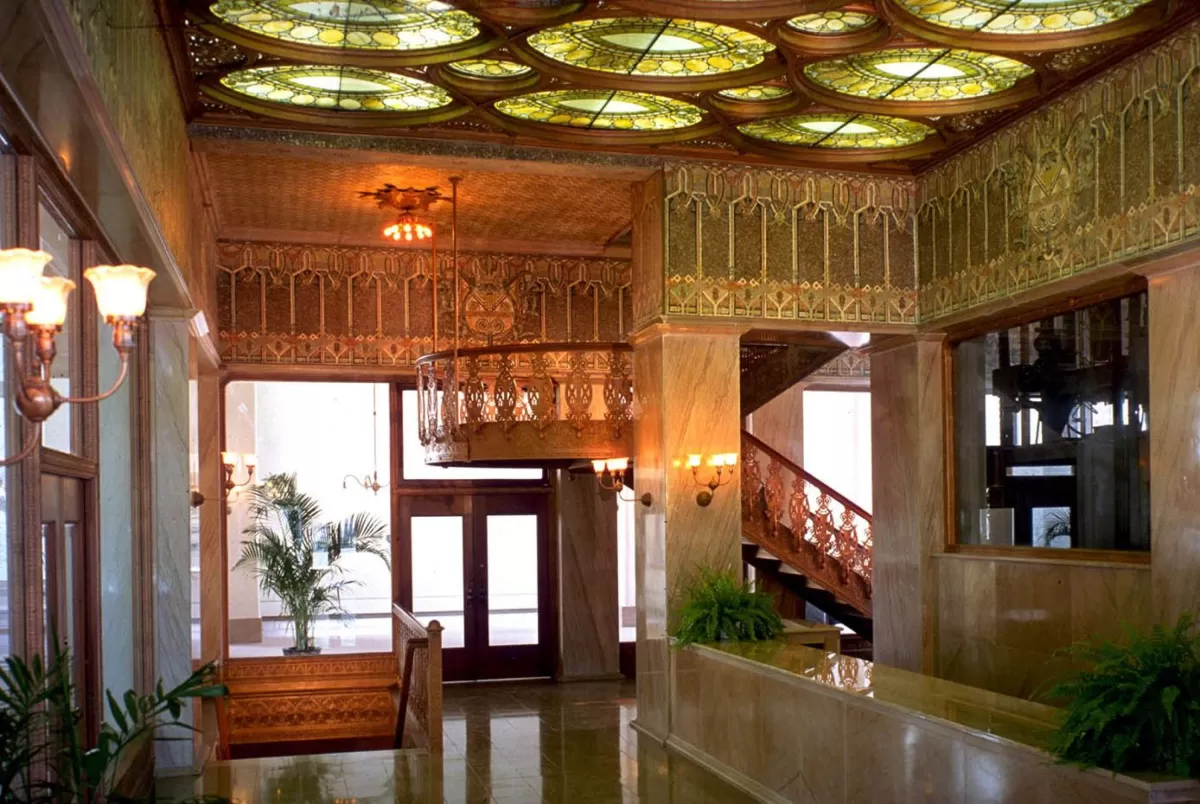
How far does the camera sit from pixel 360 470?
1457cm

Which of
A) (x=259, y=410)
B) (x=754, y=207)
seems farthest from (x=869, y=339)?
(x=259, y=410)

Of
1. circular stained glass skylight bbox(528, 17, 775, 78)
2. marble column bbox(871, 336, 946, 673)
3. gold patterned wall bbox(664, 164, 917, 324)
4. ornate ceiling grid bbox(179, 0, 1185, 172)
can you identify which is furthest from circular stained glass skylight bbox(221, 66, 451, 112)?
marble column bbox(871, 336, 946, 673)

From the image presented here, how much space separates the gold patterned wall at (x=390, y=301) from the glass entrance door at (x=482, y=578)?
7.20ft

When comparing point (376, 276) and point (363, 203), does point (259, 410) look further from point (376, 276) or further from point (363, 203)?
point (363, 203)

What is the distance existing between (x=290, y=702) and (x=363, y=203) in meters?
5.92

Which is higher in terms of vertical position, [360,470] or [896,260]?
[896,260]

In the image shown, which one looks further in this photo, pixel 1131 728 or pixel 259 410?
pixel 259 410

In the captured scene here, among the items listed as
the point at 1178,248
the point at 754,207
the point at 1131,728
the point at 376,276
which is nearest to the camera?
the point at 1131,728

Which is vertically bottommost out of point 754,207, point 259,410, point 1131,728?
point 1131,728

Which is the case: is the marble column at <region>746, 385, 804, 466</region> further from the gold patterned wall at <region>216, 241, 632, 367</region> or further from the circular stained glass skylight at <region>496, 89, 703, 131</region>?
the circular stained glass skylight at <region>496, 89, 703, 131</region>

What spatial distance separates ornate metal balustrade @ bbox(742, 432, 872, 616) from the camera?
13.0 m

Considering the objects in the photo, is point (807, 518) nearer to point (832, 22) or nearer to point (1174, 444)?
point (1174, 444)

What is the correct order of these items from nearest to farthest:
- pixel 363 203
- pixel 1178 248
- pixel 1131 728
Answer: pixel 1131 728 < pixel 1178 248 < pixel 363 203

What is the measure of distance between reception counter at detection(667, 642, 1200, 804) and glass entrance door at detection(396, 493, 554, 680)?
5599 mm
